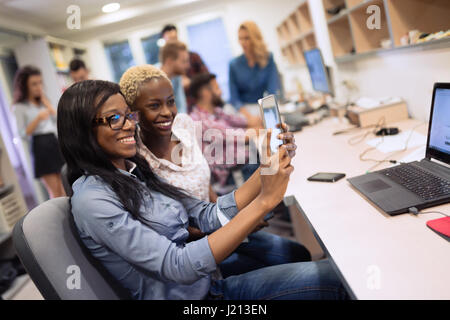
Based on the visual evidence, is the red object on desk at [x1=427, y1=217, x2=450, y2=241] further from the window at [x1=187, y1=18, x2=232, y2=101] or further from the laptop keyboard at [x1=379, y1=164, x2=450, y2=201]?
the window at [x1=187, y1=18, x2=232, y2=101]

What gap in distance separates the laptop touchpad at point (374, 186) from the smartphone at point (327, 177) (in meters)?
0.15

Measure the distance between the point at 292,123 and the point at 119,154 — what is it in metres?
1.75

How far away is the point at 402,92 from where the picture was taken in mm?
1998

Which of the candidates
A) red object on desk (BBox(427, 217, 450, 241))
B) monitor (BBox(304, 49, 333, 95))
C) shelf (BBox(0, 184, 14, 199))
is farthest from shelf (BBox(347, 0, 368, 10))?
shelf (BBox(0, 184, 14, 199))

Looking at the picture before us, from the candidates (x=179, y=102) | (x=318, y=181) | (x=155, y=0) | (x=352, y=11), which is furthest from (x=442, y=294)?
(x=155, y=0)

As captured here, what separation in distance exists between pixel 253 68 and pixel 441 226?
8.76 feet

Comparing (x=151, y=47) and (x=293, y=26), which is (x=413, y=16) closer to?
(x=293, y=26)

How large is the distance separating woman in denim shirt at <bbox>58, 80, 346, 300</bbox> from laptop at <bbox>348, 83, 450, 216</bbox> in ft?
0.87

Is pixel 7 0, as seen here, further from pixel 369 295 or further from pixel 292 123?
pixel 369 295

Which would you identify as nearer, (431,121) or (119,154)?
(119,154)

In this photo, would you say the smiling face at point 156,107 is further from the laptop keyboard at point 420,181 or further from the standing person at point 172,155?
the laptop keyboard at point 420,181

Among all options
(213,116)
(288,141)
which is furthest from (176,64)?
(288,141)

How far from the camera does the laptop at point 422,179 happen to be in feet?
3.05

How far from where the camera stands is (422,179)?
104 cm
